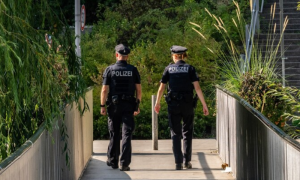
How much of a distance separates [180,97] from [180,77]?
0.28 meters

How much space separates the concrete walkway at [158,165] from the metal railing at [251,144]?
0.91 ft

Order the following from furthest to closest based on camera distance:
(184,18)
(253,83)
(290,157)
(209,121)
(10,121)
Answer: (184,18) → (209,121) → (253,83) → (10,121) → (290,157)

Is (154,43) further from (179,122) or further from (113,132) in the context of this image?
(113,132)

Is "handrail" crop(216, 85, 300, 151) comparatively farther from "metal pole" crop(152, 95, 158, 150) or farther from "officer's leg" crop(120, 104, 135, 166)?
"metal pole" crop(152, 95, 158, 150)

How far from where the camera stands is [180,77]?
10609 millimetres

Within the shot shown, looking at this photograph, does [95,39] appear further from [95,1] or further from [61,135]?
[61,135]

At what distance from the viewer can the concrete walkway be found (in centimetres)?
1041

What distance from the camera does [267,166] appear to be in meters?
6.39

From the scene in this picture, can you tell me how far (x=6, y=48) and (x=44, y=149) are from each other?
128 centimetres

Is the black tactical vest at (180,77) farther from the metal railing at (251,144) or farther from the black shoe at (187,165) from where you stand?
the black shoe at (187,165)

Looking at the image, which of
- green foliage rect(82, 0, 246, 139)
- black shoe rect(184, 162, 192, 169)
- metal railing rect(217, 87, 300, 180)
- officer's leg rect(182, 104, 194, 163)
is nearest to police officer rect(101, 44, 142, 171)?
officer's leg rect(182, 104, 194, 163)

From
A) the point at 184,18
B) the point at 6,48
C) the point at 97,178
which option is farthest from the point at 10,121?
the point at 184,18

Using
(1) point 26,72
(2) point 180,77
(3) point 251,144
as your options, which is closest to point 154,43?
(2) point 180,77

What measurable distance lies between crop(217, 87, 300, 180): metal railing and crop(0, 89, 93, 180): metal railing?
1.74 metres
